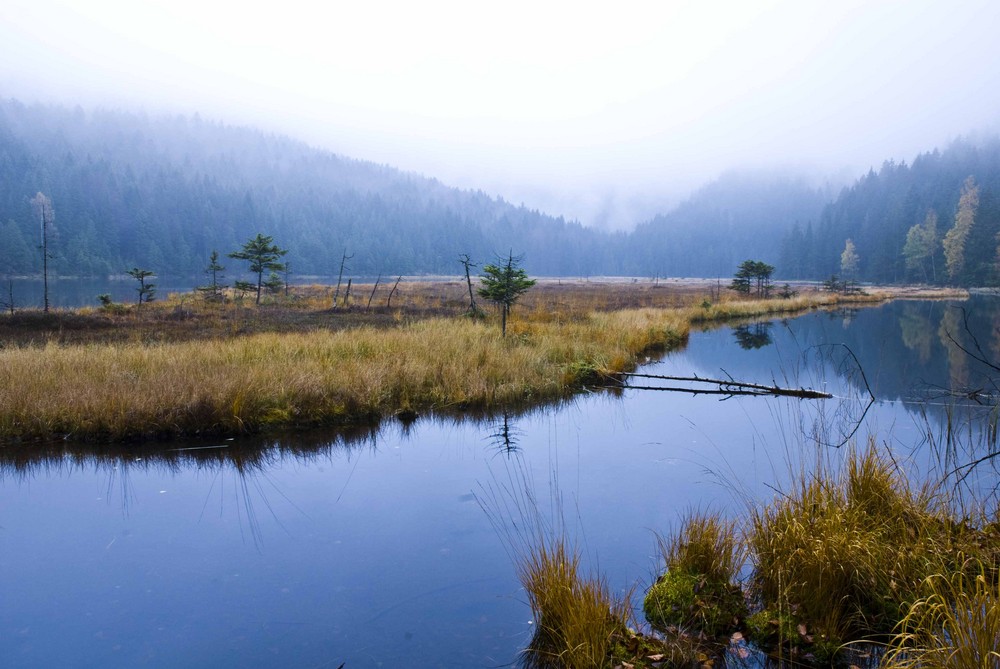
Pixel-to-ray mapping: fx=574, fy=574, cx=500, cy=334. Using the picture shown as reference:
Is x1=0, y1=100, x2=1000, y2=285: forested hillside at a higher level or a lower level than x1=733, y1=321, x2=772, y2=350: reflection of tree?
higher

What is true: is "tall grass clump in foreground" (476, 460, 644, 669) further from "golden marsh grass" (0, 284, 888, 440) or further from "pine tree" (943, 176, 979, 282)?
"pine tree" (943, 176, 979, 282)

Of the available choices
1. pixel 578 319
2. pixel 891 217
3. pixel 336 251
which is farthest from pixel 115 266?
pixel 891 217

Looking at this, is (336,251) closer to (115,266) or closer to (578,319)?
(115,266)

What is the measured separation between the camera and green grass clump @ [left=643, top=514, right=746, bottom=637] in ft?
13.9

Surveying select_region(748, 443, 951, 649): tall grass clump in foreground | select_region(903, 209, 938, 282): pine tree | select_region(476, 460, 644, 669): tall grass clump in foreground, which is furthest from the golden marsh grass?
select_region(903, 209, 938, 282): pine tree

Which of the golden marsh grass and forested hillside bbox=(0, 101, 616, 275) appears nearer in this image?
the golden marsh grass

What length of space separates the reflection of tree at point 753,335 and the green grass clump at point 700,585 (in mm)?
17943

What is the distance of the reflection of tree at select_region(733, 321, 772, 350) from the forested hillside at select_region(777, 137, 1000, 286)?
53.5 metres

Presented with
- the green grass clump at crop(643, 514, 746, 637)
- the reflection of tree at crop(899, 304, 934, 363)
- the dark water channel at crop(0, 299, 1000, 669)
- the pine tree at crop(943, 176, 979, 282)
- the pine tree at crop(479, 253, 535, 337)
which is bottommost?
the dark water channel at crop(0, 299, 1000, 669)

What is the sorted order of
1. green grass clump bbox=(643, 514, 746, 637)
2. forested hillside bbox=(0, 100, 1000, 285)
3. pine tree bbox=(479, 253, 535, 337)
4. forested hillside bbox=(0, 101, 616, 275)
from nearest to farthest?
green grass clump bbox=(643, 514, 746, 637) → pine tree bbox=(479, 253, 535, 337) → forested hillside bbox=(0, 100, 1000, 285) → forested hillside bbox=(0, 101, 616, 275)

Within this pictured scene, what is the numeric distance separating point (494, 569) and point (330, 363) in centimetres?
798

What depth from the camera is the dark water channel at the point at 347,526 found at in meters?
4.32

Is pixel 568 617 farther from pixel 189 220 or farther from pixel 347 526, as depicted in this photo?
pixel 189 220

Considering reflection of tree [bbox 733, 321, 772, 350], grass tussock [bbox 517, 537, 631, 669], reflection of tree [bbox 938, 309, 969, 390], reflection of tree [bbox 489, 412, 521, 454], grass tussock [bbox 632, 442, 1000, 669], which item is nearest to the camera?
grass tussock [bbox 517, 537, 631, 669]
